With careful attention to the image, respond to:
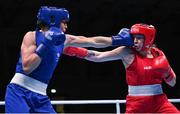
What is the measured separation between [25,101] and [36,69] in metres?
0.20

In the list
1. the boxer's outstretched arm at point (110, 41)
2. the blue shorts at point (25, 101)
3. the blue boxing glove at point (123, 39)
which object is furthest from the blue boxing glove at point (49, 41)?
the blue boxing glove at point (123, 39)

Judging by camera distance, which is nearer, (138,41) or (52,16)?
(52,16)

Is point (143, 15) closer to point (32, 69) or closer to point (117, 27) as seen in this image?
point (117, 27)

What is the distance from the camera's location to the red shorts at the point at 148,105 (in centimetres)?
328

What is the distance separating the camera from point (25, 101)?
259cm

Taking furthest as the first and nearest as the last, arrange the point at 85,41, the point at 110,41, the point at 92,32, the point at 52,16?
the point at 92,32
the point at 110,41
the point at 85,41
the point at 52,16

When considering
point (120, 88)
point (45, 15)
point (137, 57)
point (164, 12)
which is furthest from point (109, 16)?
Result: point (45, 15)

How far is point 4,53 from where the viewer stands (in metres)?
8.29

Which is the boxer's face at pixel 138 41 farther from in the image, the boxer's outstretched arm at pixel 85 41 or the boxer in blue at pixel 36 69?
the boxer in blue at pixel 36 69

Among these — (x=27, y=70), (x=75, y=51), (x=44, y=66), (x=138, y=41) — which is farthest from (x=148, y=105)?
(x=27, y=70)

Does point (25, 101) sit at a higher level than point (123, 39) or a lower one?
lower

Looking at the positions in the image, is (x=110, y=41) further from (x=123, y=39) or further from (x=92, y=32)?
(x=92, y=32)

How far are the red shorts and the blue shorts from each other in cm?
86

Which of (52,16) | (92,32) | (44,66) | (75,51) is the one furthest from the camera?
(92,32)
